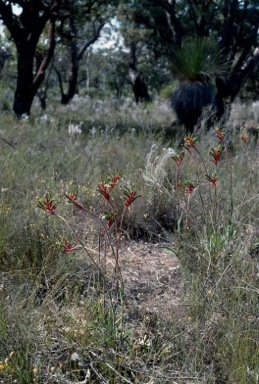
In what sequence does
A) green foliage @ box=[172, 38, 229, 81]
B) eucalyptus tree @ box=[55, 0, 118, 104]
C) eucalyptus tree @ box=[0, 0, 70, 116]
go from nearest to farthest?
green foliage @ box=[172, 38, 229, 81]
eucalyptus tree @ box=[0, 0, 70, 116]
eucalyptus tree @ box=[55, 0, 118, 104]

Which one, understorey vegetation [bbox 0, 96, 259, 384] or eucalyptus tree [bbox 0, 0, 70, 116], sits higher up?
eucalyptus tree [bbox 0, 0, 70, 116]

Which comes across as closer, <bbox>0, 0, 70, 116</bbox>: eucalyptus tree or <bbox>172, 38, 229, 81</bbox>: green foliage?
<bbox>172, 38, 229, 81</bbox>: green foliage

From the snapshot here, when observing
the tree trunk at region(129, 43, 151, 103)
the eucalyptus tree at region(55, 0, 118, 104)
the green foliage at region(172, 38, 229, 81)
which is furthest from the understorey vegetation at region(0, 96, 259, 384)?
the tree trunk at region(129, 43, 151, 103)

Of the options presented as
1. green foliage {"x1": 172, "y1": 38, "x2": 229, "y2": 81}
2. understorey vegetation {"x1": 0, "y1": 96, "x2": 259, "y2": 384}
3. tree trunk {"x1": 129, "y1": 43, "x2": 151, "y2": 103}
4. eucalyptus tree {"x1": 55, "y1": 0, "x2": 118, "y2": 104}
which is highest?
eucalyptus tree {"x1": 55, "y1": 0, "x2": 118, "y2": 104}

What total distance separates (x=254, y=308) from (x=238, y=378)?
1.57 ft

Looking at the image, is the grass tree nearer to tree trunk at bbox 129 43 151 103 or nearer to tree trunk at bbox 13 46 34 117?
tree trunk at bbox 13 46 34 117

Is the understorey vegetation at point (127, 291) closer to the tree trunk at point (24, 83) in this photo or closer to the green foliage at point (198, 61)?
the green foliage at point (198, 61)

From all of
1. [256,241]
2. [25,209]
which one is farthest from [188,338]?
[25,209]

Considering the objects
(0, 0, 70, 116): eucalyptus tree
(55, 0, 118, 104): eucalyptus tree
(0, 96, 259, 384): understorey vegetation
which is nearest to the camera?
(0, 96, 259, 384): understorey vegetation

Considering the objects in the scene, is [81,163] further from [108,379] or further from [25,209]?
[108,379]

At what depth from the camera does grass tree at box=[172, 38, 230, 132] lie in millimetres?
9297

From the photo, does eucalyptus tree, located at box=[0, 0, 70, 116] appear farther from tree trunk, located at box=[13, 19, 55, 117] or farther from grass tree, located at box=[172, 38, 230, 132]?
grass tree, located at box=[172, 38, 230, 132]

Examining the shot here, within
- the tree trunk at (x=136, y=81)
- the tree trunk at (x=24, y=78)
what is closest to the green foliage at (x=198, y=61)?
the tree trunk at (x=24, y=78)

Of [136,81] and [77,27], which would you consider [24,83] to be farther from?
[136,81]
